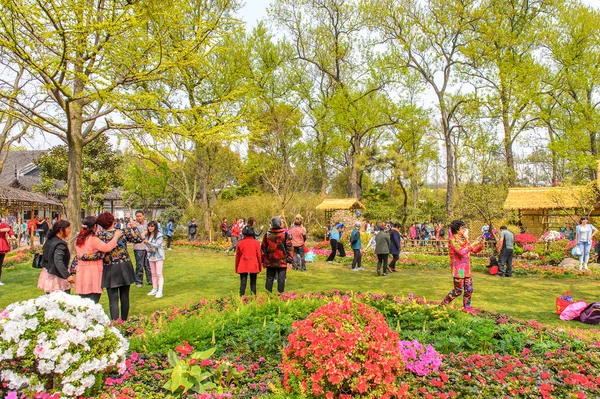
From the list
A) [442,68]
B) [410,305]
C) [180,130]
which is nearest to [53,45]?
[180,130]

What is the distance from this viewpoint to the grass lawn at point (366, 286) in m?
8.37

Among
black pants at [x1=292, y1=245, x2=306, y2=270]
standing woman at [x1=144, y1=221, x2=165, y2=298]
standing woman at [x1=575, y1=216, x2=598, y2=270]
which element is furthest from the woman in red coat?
standing woman at [x1=575, y1=216, x2=598, y2=270]

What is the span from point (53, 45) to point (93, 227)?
194 inches

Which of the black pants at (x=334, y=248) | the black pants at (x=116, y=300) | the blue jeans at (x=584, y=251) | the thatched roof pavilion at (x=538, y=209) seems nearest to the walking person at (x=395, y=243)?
the black pants at (x=334, y=248)

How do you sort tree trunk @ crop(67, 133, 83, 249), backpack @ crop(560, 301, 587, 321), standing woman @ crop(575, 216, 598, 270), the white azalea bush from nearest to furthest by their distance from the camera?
the white azalea bush < backpack @ crop(560, 301, 587, 321) < tree trunk @ crop(67, 133, 83, 249) < standing woman @ crop(575, 216, 598, 270)

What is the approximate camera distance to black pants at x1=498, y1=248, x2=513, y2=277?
488 inches

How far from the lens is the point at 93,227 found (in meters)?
5.85

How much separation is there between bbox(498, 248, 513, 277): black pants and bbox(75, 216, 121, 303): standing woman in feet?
36.8

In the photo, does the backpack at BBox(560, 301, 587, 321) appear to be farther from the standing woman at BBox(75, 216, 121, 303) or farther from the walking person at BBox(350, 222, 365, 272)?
the standing woman at BBox(75, 216, 121, 303)

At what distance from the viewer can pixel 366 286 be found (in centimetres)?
1050

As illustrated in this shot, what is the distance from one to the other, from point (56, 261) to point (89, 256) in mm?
447

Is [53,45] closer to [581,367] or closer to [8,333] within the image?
[8,333]

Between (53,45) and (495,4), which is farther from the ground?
(495,4)

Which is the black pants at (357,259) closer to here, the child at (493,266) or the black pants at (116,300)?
the child at (493,266)
